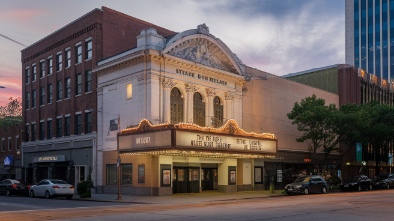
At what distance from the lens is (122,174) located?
37.6 metres

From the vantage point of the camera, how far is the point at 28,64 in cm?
5162

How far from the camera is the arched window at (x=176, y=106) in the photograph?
3725 cm

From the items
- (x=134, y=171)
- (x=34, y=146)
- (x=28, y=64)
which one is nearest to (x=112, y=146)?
(x=134, y=171)

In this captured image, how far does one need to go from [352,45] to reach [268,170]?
73752mm

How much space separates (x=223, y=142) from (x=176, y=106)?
504 centimetres

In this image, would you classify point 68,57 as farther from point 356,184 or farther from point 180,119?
point 356,184

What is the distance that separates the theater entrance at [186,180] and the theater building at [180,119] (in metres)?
0.08

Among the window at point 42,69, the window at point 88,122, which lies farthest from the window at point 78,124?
the window at point 42,69

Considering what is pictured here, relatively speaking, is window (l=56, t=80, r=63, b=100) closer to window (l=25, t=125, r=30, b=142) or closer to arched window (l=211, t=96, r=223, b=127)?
window (l=25, t=125, r=30, b=142)

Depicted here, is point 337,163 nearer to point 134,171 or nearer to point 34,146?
point 134,171

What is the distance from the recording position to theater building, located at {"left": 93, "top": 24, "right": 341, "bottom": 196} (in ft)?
113

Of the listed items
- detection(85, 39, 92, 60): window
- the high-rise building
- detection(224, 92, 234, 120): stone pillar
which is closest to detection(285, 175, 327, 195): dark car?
detection(224, 92, 234, 120): stone pillar

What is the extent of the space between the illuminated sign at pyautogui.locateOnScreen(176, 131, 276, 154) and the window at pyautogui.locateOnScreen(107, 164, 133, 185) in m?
6.74

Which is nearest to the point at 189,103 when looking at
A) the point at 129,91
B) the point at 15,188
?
the point at 129,91
